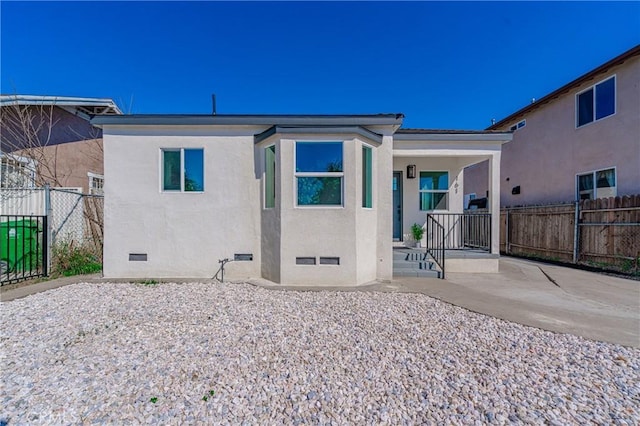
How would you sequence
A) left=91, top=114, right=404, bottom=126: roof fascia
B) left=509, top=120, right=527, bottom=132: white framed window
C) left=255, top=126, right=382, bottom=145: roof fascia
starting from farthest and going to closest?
1. left=509, top=120, right=527, bottom=132: white framed window
2. left=91, top=114, right=404, bottom=126: roof fascia
3. left=255, top=126, right=382, bottom=145: roof fascia

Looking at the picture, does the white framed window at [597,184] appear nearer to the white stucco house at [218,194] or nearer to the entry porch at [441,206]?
the entry porch at [441,206]

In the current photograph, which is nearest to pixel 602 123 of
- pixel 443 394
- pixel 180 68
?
pixel 443 394

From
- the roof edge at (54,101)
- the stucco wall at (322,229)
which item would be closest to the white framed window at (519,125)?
the stucco wall at (322,229)

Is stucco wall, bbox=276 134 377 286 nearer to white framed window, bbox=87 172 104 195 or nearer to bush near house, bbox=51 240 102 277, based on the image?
bush near house, bbox=51 240 102 277

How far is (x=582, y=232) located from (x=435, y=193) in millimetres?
4768

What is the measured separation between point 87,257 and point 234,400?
7361mm

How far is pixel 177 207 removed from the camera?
666 centimetres

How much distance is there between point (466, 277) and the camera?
7.24 m

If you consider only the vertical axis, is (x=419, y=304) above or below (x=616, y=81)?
below

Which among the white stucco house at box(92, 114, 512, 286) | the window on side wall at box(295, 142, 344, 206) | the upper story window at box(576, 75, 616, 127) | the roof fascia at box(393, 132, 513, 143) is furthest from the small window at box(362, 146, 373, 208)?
the upper story window at box(576, 75, 616, 127)

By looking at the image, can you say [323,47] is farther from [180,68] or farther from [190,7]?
[180,68]

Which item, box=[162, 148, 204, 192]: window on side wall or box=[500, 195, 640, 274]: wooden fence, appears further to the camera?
box=[500, 195, 640, 274]: wooden fence

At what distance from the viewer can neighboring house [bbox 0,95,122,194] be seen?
9.04 m

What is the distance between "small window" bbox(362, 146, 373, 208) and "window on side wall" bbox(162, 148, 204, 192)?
12.6ft
